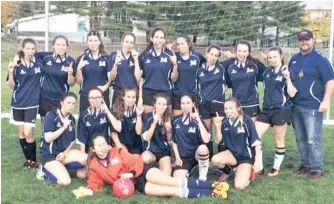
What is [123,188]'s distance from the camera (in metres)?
4.41

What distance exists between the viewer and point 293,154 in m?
6.33

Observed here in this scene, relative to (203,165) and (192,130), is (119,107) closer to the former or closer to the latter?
(192,130)

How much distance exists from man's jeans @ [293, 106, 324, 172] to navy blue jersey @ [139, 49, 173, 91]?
4.97 ft

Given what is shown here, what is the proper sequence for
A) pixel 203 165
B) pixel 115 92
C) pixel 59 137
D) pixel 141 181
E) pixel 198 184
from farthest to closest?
pixel 115 92, pixel 59 137, pixel 203 165, pixel 141 181, pixel 198 184

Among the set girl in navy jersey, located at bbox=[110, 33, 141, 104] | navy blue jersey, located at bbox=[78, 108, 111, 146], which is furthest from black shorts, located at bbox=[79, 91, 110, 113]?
navy blue jersey, located at bbox=[78, 108, 111, 146]

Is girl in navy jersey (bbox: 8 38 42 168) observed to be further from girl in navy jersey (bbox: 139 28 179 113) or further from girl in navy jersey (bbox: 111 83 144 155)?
girl in navy jersey (bbox: 139 28 179 113)

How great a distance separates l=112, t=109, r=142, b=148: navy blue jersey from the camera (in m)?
5.23

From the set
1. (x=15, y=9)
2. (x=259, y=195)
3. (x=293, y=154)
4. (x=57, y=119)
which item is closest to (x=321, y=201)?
(x=259, y=195)

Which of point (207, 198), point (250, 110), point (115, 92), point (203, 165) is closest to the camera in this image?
point (207, 198)

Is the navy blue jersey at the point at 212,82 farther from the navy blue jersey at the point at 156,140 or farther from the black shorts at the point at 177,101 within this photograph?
the navy blue jersey at the point at 156,140

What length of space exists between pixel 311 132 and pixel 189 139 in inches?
53.7

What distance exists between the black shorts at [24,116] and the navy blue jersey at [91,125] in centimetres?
65

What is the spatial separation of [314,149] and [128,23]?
6618 mm

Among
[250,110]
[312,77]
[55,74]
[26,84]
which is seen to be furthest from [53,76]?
[312,77]
